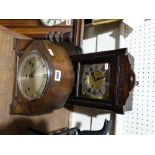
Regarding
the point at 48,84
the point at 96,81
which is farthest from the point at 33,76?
the point at 96,81

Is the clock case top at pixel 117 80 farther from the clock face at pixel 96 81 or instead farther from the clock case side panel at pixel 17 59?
the clock case side panel at pixel 17 59

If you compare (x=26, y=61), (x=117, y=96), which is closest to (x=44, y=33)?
(x=26, y=61)

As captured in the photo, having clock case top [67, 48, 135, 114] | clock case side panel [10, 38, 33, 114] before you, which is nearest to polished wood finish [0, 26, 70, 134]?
clock case side panel [10, 38, 33, 114]

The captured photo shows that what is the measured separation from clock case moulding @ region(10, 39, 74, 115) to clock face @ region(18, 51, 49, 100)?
17 mm

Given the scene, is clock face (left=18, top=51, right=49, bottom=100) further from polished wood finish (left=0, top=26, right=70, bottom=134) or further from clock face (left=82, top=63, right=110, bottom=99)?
clock face (left=82, top=63, right=110, bottom=99)

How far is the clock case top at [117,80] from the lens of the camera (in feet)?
2.83

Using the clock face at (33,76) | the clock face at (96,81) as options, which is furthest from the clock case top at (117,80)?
the clock face at (33,76)

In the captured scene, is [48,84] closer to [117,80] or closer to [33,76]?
[33,76]

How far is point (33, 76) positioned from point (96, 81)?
25cm

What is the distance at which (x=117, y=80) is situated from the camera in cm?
89

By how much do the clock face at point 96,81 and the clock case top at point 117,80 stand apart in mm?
21

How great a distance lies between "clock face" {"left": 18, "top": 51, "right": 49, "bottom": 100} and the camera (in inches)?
34.9

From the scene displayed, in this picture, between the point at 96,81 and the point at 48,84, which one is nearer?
the point at 48,84
